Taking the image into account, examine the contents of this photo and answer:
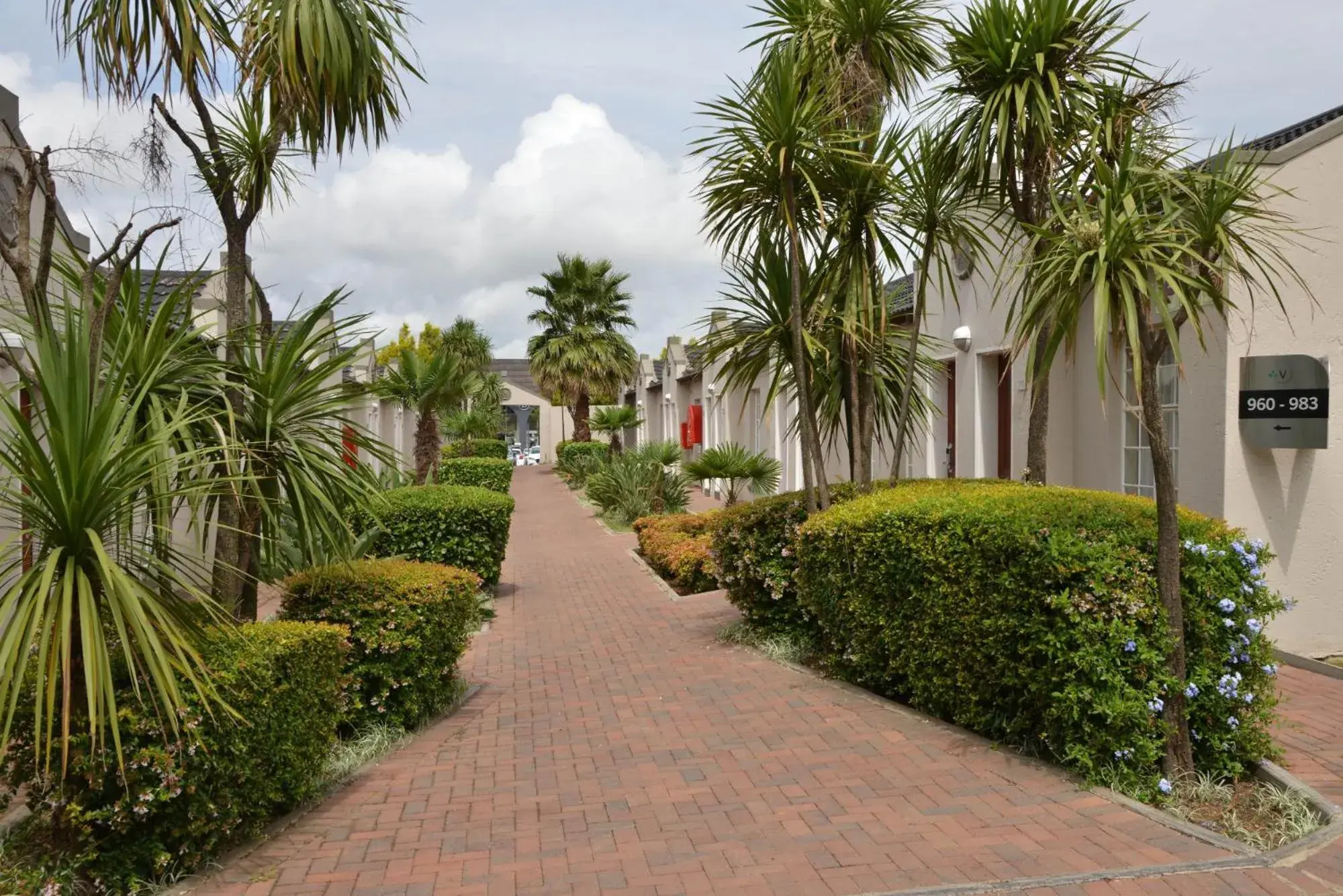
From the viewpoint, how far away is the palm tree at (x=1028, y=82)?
7.08 m

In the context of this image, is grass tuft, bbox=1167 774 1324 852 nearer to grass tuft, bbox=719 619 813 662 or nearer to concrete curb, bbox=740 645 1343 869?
concrete curb, bbox=740 645 1343 869

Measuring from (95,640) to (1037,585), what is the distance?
4.14m

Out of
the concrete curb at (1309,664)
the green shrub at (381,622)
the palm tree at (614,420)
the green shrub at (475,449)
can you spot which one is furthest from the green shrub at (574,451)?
the green shrub at (381,622)

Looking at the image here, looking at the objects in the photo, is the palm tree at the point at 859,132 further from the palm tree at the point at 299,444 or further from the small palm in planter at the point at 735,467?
the small palm in planter at the point at 735,467

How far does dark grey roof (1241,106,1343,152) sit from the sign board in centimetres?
205

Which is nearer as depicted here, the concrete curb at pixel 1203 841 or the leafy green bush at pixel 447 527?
the concrete curb at pixel 1203 841

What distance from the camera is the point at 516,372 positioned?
79.4m

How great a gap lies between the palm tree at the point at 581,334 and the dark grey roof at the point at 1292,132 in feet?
94.3

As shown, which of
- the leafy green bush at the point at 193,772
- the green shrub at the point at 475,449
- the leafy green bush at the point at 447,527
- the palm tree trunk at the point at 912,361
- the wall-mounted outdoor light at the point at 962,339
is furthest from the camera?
the green shrub at the point at 475,449

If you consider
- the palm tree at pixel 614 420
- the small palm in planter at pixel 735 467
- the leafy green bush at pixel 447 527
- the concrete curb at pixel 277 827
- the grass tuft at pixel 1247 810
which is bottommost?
the concrete curb at pixel 277 827

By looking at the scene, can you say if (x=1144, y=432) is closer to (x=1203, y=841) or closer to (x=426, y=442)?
(x=1203, y=841)

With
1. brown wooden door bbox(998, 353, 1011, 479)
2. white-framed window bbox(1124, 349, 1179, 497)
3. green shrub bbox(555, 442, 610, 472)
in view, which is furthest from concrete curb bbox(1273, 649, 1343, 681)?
green shrub bbox(555, 442, 610, 472)

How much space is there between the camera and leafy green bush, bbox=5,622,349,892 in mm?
4059

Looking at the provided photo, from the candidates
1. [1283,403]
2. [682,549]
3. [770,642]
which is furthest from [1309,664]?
[682,549]
